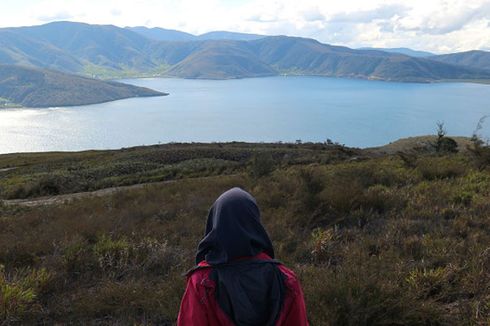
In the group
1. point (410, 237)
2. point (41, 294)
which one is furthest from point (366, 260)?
point (41, 294)

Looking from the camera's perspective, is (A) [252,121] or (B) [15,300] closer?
(B) [15,300]

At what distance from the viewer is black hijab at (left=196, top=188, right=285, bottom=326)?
2.15 m

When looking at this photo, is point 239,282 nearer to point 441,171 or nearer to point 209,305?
point 209,305

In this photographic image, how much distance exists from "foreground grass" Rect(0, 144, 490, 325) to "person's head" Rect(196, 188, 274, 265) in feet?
5.16

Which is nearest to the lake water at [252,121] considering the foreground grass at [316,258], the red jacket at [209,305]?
the foreground grass at [316,258]

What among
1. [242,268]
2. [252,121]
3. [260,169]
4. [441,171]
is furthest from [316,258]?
[252,121]

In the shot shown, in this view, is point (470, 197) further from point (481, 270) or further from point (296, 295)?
point (296, 295)

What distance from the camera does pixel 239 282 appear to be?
2176mm

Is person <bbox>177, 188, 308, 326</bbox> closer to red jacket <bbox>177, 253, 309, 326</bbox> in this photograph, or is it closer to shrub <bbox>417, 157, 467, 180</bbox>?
red jacket <bbox>177, 253, 309, 326</bbox>

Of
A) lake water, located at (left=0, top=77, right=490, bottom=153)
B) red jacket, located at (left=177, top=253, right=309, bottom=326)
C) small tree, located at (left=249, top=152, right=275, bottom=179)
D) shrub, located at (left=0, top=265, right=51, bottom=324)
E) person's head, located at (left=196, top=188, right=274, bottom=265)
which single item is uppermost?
person's head, located at (left=196, top=188, right=274, bottom=265)

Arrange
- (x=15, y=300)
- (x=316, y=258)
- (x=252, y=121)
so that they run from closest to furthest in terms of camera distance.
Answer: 1. (x=15, y=300)
2. (x=316, y=258)
3. (x=252, y=121)

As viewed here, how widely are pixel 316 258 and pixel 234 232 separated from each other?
10.8 feet

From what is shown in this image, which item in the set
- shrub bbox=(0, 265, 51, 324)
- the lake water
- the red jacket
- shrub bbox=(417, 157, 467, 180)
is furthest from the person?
the lake water

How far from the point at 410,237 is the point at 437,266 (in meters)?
0.82
